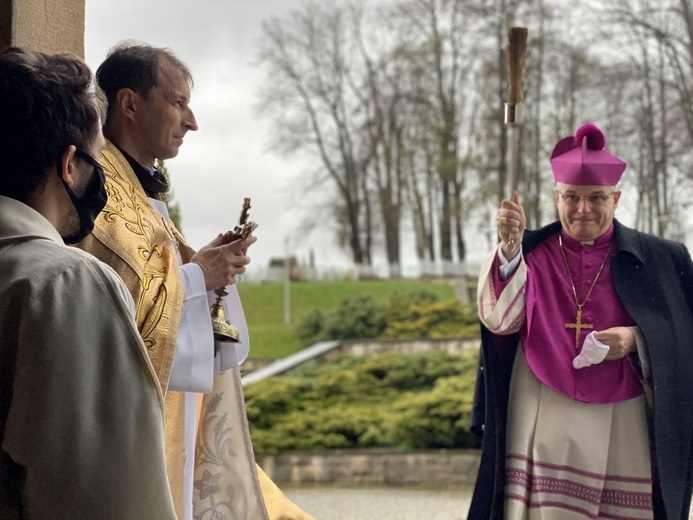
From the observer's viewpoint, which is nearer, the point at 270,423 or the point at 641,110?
the point at 270,423

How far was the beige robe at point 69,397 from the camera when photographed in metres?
1.98

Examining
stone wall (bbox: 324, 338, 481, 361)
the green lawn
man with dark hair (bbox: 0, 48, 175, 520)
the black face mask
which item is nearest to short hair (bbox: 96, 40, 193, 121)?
the black face mask

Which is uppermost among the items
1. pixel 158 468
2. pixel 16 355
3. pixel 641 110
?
pixel 641 110

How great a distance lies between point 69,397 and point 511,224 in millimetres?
2862

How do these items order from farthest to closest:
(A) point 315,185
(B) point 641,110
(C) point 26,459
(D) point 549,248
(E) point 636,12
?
(A) point 315,185
(B) point 641,110
(E) point 636,12
(D) point 549,248
(C) point 26,459

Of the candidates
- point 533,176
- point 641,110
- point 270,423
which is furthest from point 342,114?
point 270,423

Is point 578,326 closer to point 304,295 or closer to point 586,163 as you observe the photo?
point 586,163

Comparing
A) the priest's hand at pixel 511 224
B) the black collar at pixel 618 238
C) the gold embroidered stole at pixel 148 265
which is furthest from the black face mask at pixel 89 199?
the black collar at pixel 618 238

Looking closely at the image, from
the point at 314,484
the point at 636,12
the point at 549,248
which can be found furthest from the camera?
the point at 636,12

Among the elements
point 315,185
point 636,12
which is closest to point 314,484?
point 636,12

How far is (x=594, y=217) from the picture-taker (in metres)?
4.76

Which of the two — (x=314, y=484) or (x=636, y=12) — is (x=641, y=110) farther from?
(x=314, y=484)

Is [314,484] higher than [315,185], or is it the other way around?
[315,185]

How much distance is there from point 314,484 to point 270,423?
1520 millimetres
